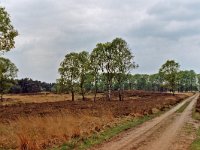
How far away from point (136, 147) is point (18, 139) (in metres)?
6.65

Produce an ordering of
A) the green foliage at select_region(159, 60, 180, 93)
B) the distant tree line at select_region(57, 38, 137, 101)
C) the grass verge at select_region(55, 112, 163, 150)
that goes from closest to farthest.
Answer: the grass verge at select_region(55, 112, 163, 150), the distant tree line at select_region(57, 38, 137, 101), the green foliage at select_region(159, 60, 180, 93)

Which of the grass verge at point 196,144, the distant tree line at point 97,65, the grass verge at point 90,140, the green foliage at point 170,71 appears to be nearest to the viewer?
the grass verge at point 196,144

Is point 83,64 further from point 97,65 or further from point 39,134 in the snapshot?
point 39,134

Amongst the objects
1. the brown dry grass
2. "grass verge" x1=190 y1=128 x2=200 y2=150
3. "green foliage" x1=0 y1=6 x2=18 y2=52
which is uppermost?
"green foliage" x1=0 y1=6 x2=18 y2=52

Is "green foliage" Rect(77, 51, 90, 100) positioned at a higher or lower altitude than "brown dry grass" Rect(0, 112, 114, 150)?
higher

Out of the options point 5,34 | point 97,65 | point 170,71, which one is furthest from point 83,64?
point 5,34

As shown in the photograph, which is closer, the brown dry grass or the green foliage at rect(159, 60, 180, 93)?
the brown dry grass

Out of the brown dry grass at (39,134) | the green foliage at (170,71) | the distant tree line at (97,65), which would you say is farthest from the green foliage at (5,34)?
the green foliage at (170,71)

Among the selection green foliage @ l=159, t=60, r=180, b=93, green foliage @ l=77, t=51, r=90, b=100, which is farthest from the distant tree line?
green foliage @ l=159, t=60, r=180, b=93

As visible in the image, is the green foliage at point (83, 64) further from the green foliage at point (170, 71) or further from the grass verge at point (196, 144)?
the grass verge at point (196, 144)

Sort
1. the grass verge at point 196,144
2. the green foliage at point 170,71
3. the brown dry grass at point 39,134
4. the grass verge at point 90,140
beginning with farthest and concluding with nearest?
the green foliage at point 170,71, the grass verge at point 90,140, the grass verge at point 196,144, the brown dry grass at point 39,134

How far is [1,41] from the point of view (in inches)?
1278

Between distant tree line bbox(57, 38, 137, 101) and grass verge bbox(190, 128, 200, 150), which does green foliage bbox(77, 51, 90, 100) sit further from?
grass verge bbox(190, 128, 200, 150)

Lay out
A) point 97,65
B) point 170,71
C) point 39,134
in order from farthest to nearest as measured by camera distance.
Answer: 1. point 170,71
2. point 97,65
3. point 39,134
